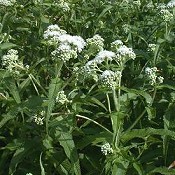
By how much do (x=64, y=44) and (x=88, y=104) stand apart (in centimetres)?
54

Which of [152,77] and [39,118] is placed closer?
[39,118]

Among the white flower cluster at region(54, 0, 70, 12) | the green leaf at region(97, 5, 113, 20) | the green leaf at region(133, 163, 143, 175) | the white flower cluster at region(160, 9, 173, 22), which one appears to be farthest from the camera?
the green leaf at region(97, 5, 113, 20)

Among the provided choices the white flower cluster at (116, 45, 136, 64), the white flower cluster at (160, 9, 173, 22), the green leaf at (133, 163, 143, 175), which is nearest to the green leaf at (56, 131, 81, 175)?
the green leaf at (133, 163, 143, 175)

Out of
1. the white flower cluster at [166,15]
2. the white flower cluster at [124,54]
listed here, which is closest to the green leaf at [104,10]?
the white flower cluster at [166,15]

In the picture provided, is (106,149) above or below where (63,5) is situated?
below

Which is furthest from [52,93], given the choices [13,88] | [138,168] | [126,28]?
[126,28]

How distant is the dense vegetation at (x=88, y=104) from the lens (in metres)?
4.15

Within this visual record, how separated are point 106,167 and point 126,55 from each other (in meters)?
0.97

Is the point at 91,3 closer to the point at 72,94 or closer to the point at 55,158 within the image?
the point at 72,94

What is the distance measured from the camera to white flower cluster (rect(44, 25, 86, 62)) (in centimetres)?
419

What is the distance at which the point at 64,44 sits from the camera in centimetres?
431

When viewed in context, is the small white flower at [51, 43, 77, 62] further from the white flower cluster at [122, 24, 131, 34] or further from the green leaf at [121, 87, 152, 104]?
the white flower cluster at [122, 24, 131, 34]

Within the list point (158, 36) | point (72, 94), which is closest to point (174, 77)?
point (158, 36)

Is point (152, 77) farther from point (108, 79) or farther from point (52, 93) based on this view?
point (52, 93)
